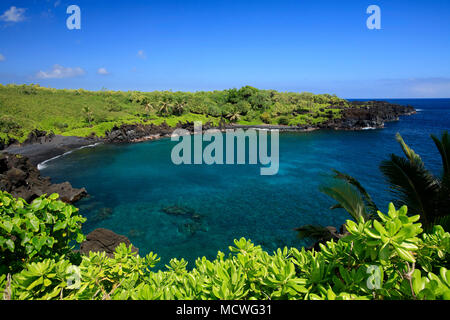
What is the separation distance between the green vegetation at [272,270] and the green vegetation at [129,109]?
163 ft

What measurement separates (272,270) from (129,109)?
82389 mm

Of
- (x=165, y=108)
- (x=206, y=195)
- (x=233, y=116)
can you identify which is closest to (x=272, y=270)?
(x=206, y=195)

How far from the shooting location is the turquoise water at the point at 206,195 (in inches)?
619

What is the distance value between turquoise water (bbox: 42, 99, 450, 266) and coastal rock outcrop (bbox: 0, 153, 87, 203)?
1.63 meters

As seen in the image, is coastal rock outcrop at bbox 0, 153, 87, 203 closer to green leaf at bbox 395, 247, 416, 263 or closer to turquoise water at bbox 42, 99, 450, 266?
turquoise water at bbox 42, 99, 450, 266

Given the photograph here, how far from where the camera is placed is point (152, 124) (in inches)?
2292

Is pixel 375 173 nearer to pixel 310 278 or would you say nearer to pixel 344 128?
pixel 310 278

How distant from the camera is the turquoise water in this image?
1573cm

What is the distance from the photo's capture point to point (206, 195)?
23.0 meters

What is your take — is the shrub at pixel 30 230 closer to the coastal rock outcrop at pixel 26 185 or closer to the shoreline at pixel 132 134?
the coastal rock outcrop at pixel 26 185

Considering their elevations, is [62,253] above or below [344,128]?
below

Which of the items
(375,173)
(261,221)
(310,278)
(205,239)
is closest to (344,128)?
(375,173)

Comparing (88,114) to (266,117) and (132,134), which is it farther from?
(266,117)
